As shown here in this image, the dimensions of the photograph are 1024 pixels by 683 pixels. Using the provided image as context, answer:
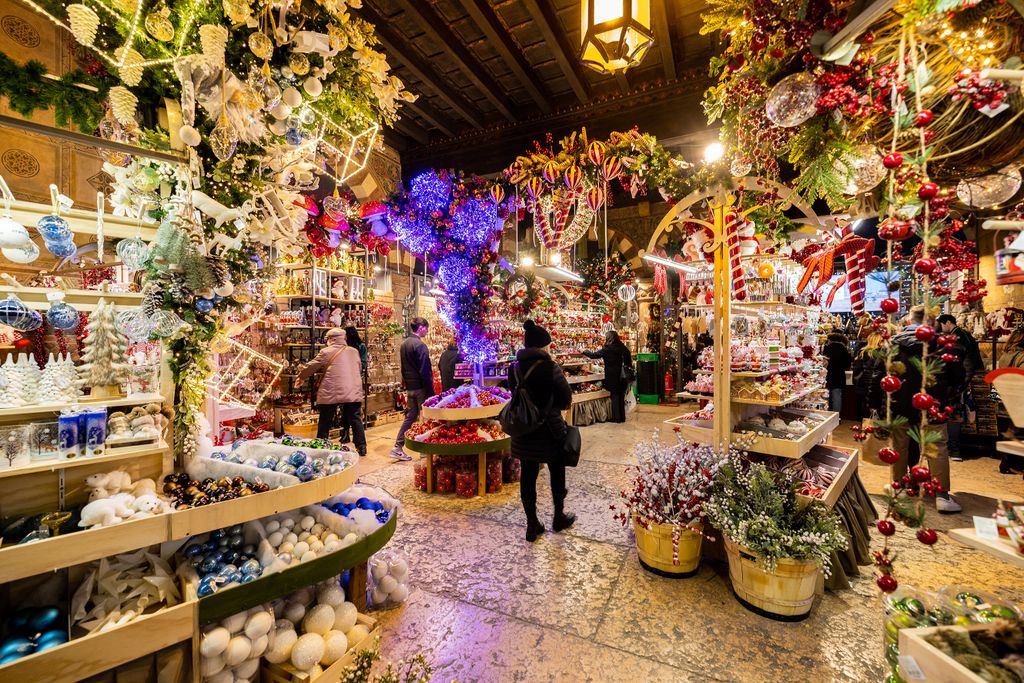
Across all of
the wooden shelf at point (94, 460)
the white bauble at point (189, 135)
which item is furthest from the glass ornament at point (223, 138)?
the wooden shelf at point (94, 460)

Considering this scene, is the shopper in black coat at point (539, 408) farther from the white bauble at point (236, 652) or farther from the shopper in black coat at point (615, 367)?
the shopper in black coat at point (615, 367)

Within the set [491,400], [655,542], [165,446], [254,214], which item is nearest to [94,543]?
[165,446]

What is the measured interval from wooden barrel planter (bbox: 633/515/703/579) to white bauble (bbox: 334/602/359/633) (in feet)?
6.17

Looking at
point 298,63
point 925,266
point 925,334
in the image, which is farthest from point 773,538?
point 298,63

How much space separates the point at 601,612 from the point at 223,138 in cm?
319

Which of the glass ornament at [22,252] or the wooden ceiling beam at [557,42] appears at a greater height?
the wooden ceiling beam at [557,42]

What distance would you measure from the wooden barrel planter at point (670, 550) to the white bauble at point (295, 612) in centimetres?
211

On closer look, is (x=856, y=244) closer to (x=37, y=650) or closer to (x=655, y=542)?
(x=655, y=542)

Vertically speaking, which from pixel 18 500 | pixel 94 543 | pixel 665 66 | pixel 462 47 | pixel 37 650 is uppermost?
pixel 462 47

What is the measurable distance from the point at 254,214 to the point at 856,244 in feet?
12.4

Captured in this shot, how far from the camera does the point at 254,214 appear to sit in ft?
7.31

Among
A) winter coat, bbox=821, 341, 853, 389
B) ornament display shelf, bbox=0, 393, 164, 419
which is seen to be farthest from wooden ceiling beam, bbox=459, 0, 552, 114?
winter coat, bbox=821, 341, 853, 389

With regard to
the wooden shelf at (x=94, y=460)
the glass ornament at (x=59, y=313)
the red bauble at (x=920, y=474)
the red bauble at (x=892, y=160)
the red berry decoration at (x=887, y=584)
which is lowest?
the red berry decoration at (x=887, y=584)

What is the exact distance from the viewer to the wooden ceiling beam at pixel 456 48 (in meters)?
3.88
